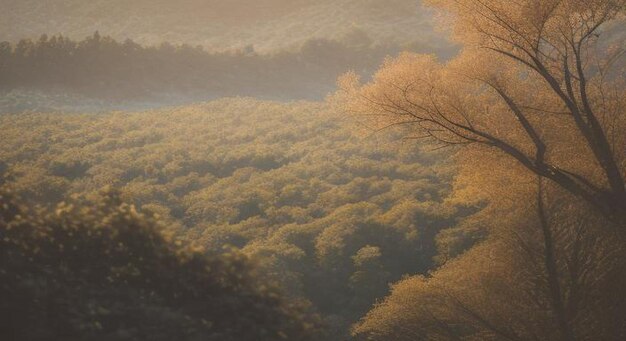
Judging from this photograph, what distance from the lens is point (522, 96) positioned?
10664 millimetres

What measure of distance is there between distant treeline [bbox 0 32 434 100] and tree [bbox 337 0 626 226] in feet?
75.1

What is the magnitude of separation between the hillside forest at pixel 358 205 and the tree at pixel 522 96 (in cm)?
4

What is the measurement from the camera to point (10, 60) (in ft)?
92.8

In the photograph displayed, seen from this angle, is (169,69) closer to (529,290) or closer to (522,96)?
(522,96)

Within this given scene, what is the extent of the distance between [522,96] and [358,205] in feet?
16.5

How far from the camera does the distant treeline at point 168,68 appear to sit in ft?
96.3

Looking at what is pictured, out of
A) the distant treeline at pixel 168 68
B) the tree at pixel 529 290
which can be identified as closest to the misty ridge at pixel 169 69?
the distant treeline at pixel 168 68

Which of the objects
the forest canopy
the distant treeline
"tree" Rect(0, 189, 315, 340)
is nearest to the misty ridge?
the distant treeline

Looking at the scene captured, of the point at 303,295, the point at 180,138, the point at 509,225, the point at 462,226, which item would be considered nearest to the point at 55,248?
the point at 303,295

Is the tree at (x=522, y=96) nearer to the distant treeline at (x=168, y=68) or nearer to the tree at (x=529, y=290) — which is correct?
the tree at (x=529, y=290)

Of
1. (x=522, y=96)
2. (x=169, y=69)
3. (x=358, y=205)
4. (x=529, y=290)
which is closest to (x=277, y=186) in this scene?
(x=358, y=205)

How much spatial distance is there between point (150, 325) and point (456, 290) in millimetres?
6430

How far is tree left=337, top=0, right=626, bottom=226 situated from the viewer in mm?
9039

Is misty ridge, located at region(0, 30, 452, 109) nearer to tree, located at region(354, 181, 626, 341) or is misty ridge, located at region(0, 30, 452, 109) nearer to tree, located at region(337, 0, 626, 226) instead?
tree, located at region(337, 0, 626, 226)
